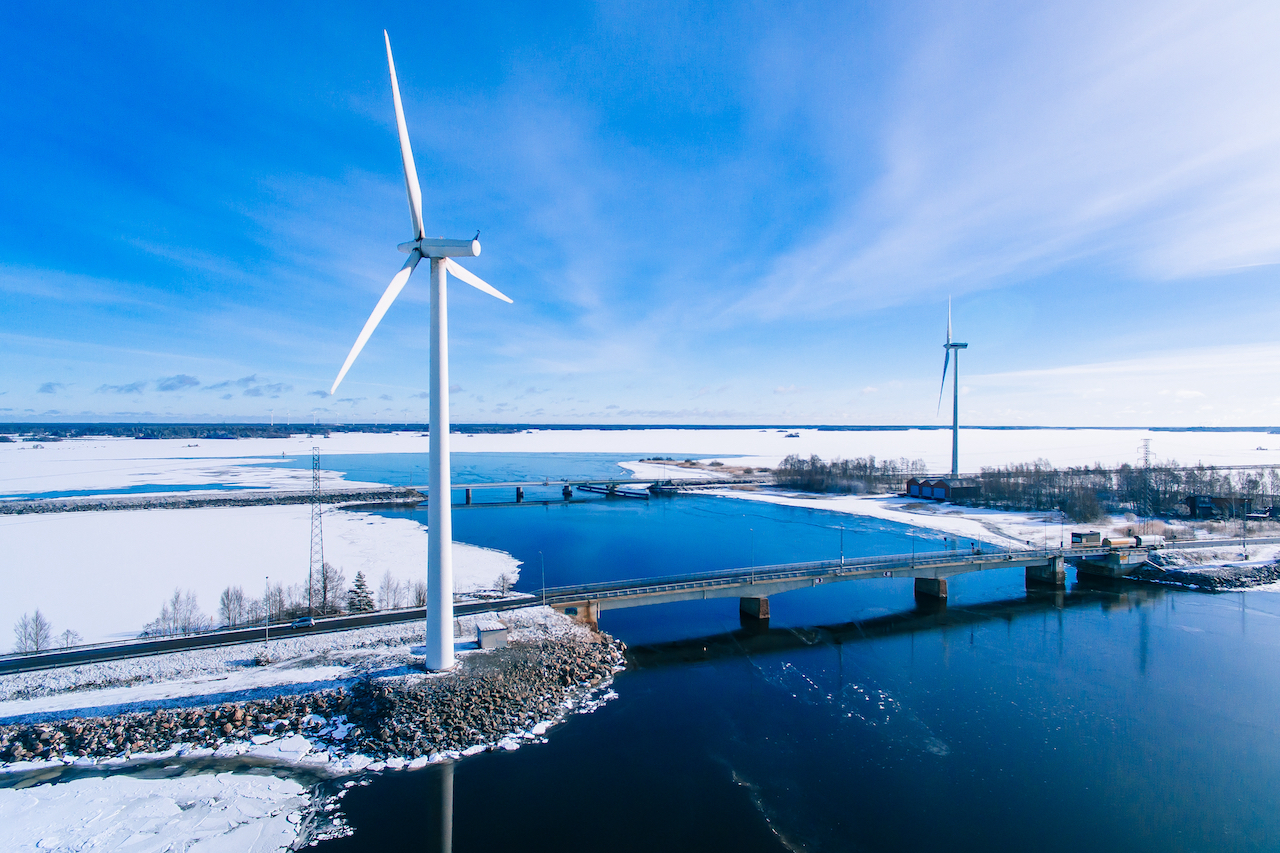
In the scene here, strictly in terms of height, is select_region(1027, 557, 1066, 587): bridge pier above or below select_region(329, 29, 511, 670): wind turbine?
below

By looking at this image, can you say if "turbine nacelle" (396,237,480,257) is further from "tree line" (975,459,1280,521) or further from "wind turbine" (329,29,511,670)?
"tree line" (975,459,1280,521)

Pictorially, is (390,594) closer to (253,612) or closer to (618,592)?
(253,612)

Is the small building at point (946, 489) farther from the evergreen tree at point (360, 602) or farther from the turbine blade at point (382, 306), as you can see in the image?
the turbine blade at point (382, 306)

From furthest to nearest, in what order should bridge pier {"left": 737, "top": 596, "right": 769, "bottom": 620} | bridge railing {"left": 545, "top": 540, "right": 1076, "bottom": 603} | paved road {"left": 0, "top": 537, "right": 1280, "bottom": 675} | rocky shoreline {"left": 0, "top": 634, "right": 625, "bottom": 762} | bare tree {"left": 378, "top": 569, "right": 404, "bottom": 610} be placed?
bridge pier {"left": 737, "top": 596, "right": 769, "bottom": 620} < bare tree {"left": 378, "top": 569, "right": 404, "bottom": 610} < bridge railing {"left": 545, "top": 540, "right": 1076, "bottom": 603} < paved road {"left": 0, "top": 537, "right": 1280, "bottom": 675} < rocky shoreline {"left": 0, "top": 634, "right": 625, "bottom": 762}

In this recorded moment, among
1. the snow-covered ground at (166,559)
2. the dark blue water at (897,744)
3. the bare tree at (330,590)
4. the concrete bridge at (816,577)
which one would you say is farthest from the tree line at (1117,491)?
the bare tree at (330,590)

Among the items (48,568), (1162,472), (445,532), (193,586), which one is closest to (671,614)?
(445,532)

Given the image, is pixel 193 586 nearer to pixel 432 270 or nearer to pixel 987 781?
pixel 432 270

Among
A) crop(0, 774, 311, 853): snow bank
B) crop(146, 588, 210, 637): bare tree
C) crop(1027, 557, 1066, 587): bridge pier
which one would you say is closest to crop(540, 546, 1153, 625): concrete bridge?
crop(1027, 557, 1066, 587): bridge pier

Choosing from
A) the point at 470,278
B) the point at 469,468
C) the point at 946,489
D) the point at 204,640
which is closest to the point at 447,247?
the point at 470,278
